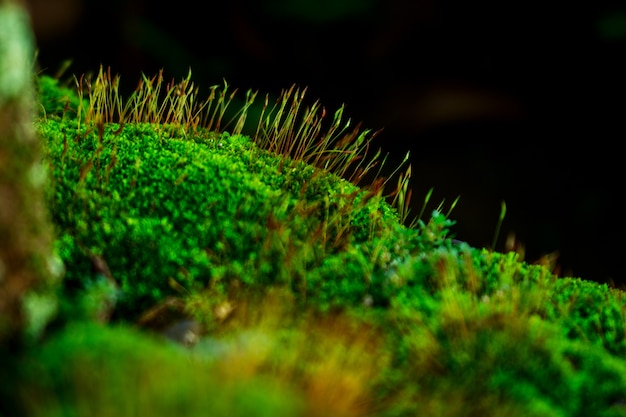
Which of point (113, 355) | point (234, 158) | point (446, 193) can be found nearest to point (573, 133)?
point (446, 193)

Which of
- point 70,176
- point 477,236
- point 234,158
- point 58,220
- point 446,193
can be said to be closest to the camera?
point 58,220

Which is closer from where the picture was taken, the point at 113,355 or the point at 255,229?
the point at 113,355

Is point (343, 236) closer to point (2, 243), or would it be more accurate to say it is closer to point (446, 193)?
point (2, 243)

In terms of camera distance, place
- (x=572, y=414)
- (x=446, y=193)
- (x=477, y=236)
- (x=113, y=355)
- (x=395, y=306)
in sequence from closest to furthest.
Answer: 1. (x=113, y=355)
2. (x=572, y=414)
3. (x=395, y=306)
4. (x=477, y=236)
5. (x=446, y=193)

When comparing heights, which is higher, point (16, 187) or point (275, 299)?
point (16, 187)

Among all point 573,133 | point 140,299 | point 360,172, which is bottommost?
point 140,299

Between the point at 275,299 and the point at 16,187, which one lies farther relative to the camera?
the point at 275,299

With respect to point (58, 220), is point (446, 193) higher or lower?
higher
